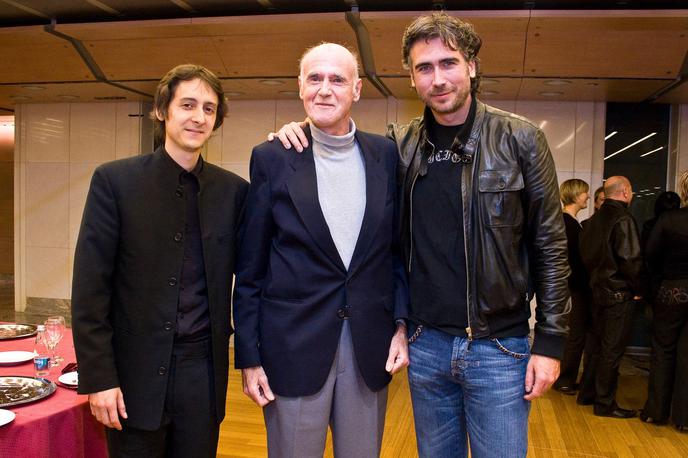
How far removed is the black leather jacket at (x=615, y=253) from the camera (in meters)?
4.54

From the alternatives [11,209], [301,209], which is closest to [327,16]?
[301,209]

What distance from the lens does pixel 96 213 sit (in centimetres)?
187

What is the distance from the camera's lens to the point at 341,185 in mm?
1952

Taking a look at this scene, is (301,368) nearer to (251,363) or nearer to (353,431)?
(251,363)

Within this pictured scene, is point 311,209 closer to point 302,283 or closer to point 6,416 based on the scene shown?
point 302,283

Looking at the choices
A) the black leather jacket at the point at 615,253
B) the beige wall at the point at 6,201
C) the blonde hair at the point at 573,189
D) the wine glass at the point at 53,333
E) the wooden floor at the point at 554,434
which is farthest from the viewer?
the beige wall at the point at 6,201

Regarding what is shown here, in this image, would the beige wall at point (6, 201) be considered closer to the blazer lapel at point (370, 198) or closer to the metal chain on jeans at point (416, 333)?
the blazer lapel at point (370, 198)

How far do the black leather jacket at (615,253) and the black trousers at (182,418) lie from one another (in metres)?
3.65

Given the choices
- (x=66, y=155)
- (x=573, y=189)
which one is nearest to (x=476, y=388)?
(x=573, y=189)

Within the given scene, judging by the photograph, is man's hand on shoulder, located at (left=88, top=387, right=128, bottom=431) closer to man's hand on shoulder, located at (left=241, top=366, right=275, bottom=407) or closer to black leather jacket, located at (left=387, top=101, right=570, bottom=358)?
man's hand on shoulder, located at (left=241, top=366, right=275, bottom=407)

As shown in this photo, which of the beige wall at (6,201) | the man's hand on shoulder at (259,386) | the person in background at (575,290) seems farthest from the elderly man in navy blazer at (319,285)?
the beige wall at (6,201)

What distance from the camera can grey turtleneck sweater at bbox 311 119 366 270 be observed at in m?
1.92

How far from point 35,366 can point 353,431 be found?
4.51 ft

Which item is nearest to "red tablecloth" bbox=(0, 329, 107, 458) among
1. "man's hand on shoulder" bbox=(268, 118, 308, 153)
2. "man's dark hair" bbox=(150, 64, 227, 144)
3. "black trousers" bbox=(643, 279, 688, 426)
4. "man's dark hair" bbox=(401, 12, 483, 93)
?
"man's dark hair" bbox=(150, 64, 227, 144)
